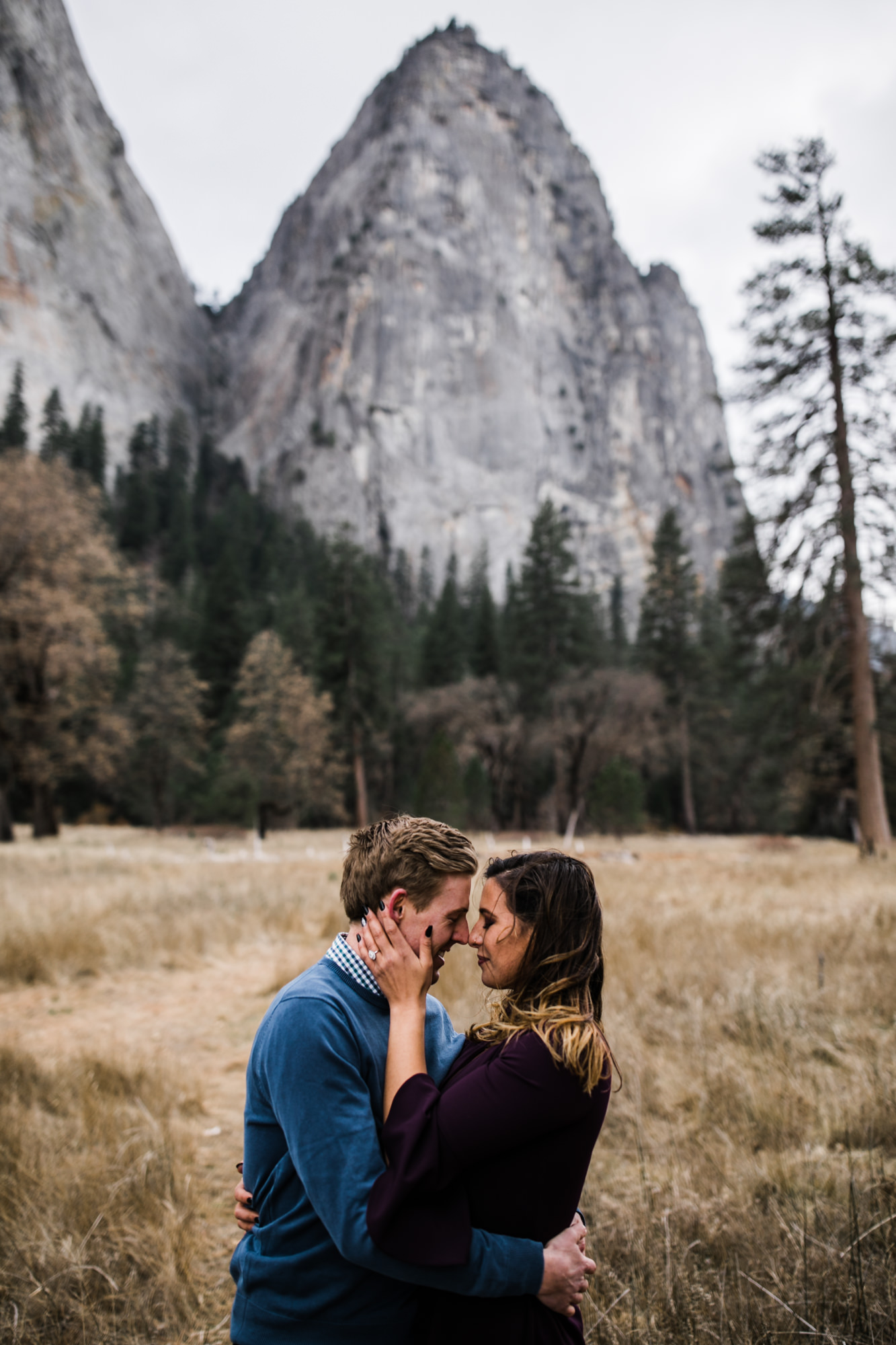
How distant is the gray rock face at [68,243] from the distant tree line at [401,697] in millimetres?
46321

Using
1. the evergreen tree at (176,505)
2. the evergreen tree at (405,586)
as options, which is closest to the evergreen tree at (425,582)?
the evergreen tree at (405,586)

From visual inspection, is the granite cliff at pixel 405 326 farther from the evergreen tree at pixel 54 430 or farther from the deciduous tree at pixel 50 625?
the deciduous tree at pixel 50 625

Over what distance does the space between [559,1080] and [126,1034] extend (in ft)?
19.8

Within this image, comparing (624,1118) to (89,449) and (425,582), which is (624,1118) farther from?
(425,582)

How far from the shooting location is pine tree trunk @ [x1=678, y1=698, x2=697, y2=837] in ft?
132

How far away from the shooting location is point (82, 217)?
93812mm

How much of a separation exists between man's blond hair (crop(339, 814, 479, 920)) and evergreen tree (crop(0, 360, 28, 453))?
7256 cm

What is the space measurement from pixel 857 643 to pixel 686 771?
87.7ft

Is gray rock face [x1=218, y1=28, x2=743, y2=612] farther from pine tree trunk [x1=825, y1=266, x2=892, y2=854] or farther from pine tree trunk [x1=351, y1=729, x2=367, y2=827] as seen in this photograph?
pine tree trunk [x1=825, y1=266, x2=892, y2=854]

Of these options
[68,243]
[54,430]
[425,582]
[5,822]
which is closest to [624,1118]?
[5,822]

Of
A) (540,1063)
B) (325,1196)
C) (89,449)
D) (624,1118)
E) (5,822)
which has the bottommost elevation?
(624,1118)

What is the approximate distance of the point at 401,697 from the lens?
43344 mm

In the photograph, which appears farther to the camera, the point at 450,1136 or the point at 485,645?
the point at 485,645

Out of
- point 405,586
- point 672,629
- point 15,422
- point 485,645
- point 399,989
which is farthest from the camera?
point 405,586
